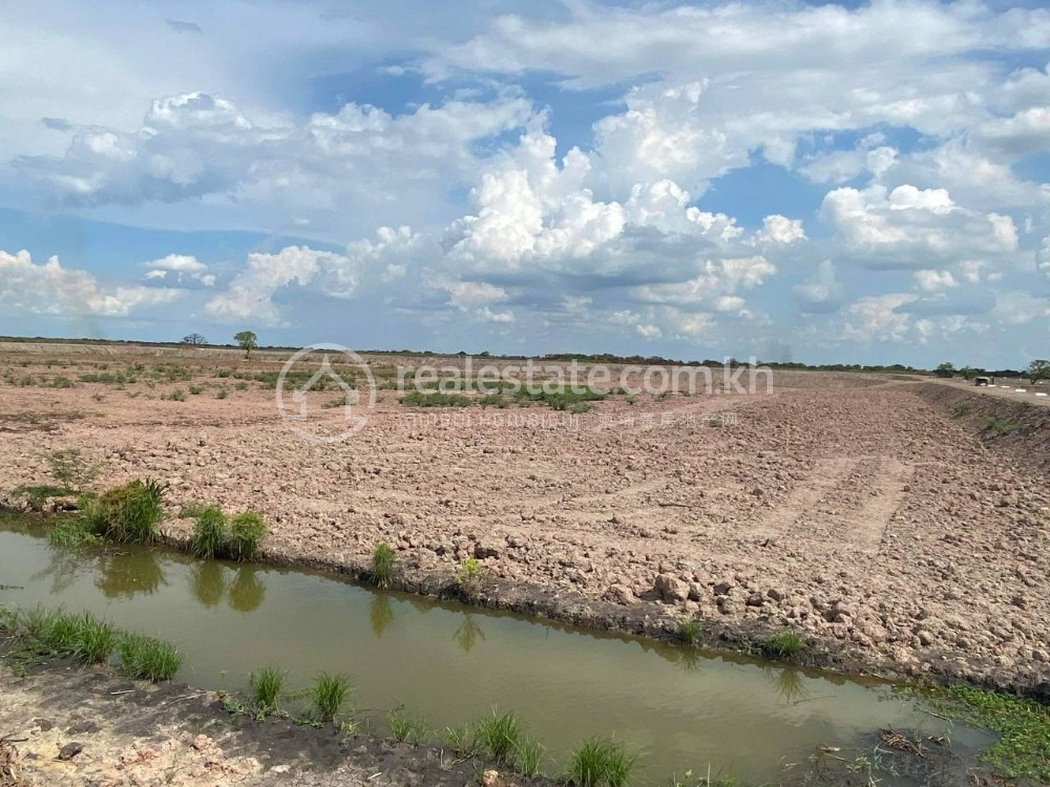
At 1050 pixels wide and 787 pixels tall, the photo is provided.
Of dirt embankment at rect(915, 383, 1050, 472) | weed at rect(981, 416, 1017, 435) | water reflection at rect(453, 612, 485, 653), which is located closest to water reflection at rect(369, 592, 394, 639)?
water reflection at rect(453, 612, 485, 653)

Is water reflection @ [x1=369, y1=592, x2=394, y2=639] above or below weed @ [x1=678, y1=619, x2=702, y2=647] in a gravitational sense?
below

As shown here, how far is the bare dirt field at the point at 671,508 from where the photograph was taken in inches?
366

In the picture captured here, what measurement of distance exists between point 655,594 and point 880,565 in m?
3.55

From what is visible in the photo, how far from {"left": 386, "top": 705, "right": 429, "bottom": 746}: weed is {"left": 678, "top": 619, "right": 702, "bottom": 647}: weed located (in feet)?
11.2

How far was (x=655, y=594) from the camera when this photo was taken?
9820 millimetres

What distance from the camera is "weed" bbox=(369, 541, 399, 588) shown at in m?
10.6

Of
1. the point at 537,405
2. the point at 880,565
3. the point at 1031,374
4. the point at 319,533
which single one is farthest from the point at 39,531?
the point at 1031,374

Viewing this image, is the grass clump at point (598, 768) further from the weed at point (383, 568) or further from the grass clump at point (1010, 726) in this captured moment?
the weed at point (383, 568)

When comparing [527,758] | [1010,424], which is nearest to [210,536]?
[527,758]

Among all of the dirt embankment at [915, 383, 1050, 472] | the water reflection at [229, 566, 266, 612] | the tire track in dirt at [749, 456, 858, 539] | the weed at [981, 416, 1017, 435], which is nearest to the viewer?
the water reflection at [229, 566, 266, 612]

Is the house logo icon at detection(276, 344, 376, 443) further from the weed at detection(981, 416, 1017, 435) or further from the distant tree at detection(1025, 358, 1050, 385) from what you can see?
the distant tree at detection(1025, 358, 1050, 385)

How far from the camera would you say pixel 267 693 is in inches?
267

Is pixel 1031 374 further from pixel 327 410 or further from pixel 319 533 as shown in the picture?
pixel 319 533

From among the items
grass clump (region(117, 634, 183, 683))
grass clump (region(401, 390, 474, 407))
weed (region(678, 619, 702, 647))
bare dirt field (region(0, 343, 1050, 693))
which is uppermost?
grass clump (region(401, 390, 474, 407))
